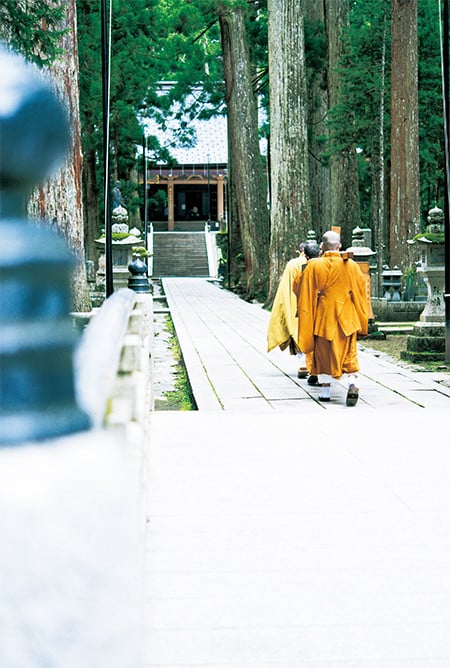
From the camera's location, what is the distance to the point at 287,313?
1085 cm

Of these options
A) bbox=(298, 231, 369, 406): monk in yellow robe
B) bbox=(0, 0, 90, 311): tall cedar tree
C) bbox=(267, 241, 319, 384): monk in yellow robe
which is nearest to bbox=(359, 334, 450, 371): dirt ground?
bbox=(267, 241, 319, 384): monk in yellow robe

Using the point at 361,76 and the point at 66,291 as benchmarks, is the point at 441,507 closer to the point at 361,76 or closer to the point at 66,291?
the point at 66,291

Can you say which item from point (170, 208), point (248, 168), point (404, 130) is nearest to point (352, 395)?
point (404, 130)

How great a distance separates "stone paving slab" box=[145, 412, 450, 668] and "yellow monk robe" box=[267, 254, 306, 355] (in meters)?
3.45

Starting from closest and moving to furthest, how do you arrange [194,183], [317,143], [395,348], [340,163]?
1. [395,348]
2. [340,163]
3. [317,143]
4. [194,183]

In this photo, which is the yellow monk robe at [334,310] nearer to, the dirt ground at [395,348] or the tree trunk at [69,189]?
the tree trunk at [69,189]

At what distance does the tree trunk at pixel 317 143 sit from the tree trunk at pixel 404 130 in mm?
4636

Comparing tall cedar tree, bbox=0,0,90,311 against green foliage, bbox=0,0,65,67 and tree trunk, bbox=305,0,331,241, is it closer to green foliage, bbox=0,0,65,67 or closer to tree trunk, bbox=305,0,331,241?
green foliage, bbox=0,0,65,67

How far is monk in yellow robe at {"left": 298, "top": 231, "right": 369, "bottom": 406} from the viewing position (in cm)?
920

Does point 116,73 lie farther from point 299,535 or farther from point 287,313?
point 299,535

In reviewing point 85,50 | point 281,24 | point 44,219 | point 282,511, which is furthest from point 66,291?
point 85,50

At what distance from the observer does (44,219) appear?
34.8 feet

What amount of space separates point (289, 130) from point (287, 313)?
10232mm

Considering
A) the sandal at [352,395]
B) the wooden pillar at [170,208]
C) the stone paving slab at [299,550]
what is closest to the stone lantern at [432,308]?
the sandal at [352,395]
